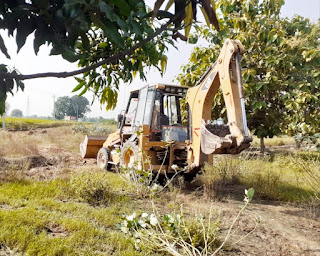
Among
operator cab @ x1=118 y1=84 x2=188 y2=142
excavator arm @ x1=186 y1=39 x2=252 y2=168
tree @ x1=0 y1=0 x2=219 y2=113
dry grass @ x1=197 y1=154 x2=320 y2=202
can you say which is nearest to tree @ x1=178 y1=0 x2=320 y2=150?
dry grass @ x1=197 y1=154 x2=320 y2=202

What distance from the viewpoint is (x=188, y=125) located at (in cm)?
646

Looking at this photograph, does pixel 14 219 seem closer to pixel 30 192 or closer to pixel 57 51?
pixel 30 192

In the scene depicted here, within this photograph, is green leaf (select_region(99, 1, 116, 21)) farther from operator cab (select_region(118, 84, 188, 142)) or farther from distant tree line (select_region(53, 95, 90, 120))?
distant tree line (select_region(53, 95, 90, 120))

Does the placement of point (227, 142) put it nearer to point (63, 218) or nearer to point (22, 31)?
point (63, 218)

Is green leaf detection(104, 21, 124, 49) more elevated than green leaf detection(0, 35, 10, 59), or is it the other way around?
green leaf detection(104, 21, 124, 49)

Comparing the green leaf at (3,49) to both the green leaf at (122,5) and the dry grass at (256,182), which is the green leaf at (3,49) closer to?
the green leaf at (122,5)

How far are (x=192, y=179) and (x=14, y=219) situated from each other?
13.7ft

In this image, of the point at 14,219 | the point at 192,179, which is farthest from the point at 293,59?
the point at 14,219

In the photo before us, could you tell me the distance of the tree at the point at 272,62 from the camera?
8672mm

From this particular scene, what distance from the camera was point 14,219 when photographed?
11.4 feet

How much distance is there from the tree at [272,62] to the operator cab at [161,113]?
2.33 m

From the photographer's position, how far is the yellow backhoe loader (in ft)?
16.0

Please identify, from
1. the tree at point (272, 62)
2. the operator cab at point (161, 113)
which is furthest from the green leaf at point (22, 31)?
the tree at point (272, 62)

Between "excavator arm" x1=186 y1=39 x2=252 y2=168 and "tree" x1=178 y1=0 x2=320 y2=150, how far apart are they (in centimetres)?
279
